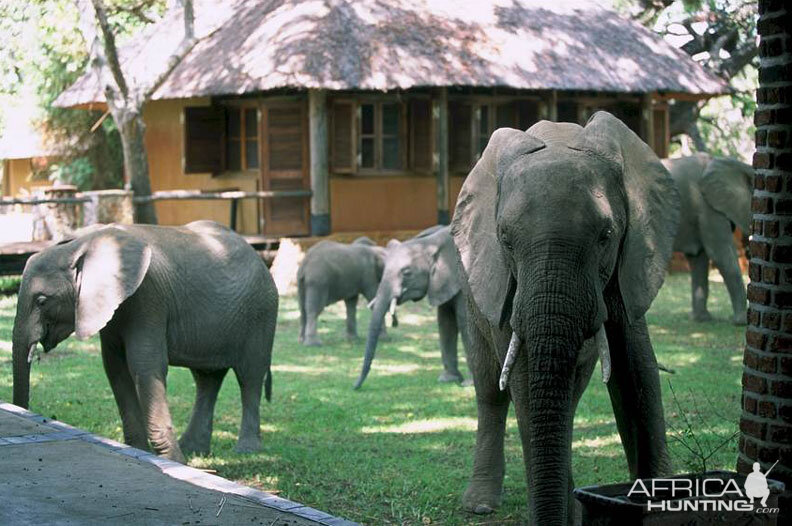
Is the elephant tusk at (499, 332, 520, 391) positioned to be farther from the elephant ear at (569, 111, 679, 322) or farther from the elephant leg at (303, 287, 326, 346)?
the elephant leg at (303, 287, 326, 346)

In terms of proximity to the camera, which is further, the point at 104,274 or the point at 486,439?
the point at 104,274

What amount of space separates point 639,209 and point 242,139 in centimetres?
1656

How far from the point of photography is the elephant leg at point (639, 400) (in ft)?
19.9

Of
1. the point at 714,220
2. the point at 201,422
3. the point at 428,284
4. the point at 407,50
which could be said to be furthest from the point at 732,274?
the point at 201,422

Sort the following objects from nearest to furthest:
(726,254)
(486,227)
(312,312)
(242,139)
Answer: (486,227) < (312,312) < (726,254) < (242,139)

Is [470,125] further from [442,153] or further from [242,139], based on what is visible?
[242,139]

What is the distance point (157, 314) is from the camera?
7.94m

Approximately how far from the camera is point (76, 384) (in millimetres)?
11414

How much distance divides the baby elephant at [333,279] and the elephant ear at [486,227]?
783 centimetres

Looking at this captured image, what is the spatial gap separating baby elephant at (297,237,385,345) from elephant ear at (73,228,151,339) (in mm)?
Result: 6128

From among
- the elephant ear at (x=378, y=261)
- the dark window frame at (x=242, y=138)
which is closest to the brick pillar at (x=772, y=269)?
the elephant ear at (x=378, y=261)

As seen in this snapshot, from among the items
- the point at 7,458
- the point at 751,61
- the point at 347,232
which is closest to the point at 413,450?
the point at 7,458

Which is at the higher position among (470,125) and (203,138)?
(470,125)

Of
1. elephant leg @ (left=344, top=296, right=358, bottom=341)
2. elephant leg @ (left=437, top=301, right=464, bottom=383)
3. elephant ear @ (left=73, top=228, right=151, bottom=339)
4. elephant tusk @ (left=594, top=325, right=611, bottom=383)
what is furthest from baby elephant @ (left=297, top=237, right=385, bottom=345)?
elephant tusk @ (left=594, top=325, right=611, bottom=383)
